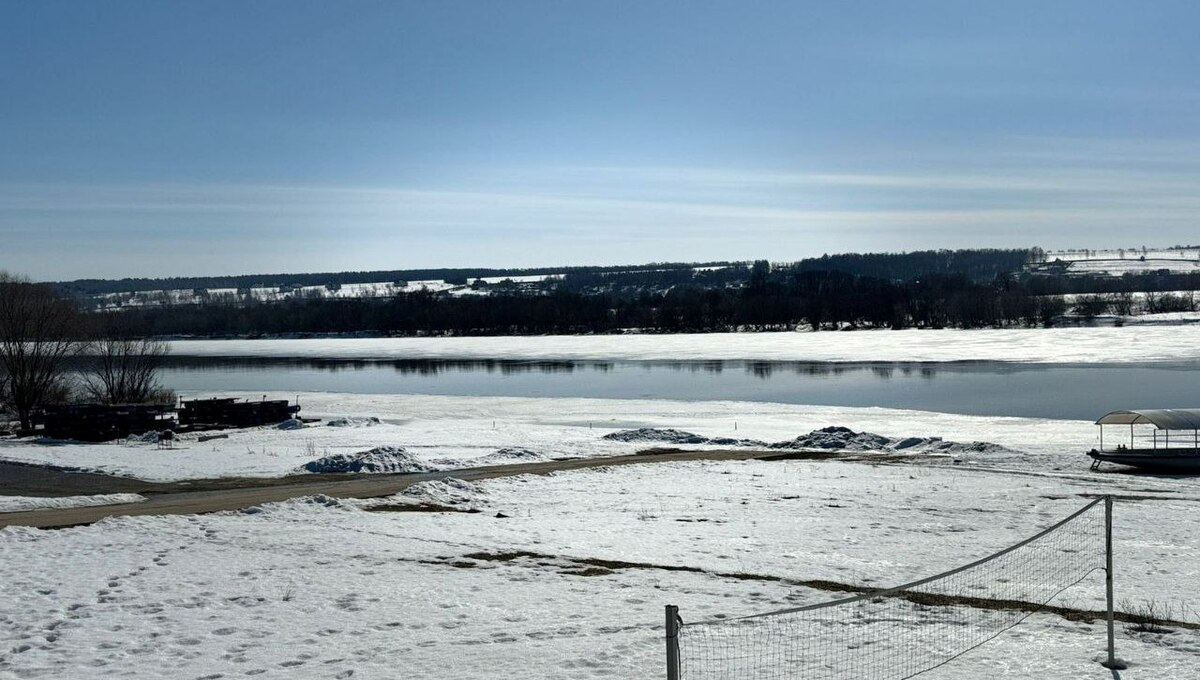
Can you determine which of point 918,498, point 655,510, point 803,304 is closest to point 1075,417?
point 918,498

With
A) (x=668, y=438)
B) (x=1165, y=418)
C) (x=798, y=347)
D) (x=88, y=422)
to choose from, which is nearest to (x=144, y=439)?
(x=88, y=422)

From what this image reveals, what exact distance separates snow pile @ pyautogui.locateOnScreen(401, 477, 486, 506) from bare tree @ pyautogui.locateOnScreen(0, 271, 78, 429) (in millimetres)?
34066

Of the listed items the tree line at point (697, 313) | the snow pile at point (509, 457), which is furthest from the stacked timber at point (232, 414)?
the tree line at point (697, 313)

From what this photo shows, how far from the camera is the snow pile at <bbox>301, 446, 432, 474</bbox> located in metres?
26.8

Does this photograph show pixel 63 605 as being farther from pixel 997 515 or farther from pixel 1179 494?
pixel 1179 494

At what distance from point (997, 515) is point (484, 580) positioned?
11.1 meters

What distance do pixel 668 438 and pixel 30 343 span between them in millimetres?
40115

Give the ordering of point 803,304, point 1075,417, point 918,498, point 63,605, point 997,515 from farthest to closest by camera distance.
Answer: point 803,304
point 1075,417
point 918,498
point 997,515
point 63,605

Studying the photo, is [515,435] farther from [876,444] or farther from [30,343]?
[30,343]

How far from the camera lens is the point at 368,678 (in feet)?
32.4

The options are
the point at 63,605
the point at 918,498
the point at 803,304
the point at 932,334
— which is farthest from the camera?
the point at 803,304

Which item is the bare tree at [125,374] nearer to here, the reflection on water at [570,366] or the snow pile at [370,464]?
the reflection on water at [570,366]

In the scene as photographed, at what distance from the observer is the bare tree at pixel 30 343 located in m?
52.2

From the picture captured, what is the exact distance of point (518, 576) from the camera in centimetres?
1455
